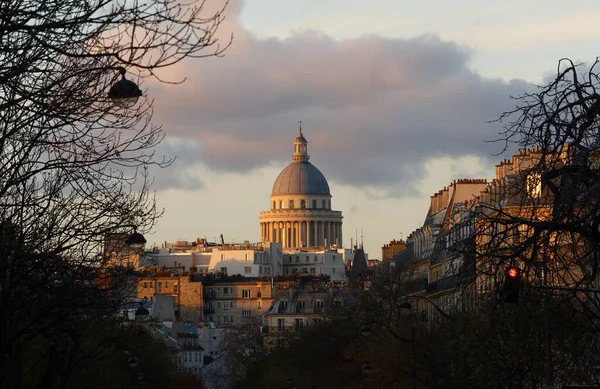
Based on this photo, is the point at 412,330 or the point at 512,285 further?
the point at 412,330

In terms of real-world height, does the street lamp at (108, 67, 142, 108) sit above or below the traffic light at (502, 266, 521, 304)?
above

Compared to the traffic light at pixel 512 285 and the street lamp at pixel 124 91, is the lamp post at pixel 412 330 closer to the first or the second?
the traffic light at pixel 512 285

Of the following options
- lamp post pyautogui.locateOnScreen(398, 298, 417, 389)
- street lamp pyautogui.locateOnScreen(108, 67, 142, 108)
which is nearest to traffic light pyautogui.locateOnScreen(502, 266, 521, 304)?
street lamp pyautogui.locateOnScreen(108, 67, 142, 108)

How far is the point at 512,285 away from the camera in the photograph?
26.2m

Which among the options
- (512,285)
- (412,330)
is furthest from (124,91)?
(412,330)

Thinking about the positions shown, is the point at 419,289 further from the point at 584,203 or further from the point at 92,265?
the point at 584,203

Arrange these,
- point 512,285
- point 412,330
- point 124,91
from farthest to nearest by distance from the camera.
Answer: point 412,330, point 512,285, point 124,91

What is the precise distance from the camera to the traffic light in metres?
26.0

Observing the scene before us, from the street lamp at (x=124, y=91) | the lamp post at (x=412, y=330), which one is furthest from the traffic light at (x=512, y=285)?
the lamp post at (x=412, y=330)

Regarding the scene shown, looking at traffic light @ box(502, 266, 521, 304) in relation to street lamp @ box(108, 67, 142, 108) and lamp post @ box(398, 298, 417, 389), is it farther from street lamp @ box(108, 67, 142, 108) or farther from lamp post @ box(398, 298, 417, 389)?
lamp post @ box(398, 298, 417, 389)

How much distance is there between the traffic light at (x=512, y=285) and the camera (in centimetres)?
2600

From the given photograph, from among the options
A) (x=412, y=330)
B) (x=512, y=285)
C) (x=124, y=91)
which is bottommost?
(x=512, y=285)

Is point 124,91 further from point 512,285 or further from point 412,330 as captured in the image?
point 412,330

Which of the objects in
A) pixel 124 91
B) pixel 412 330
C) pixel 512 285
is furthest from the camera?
pixel 412 330
